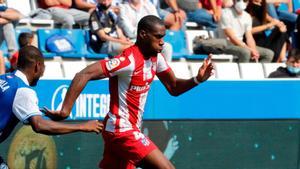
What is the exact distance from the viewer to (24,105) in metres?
7.27

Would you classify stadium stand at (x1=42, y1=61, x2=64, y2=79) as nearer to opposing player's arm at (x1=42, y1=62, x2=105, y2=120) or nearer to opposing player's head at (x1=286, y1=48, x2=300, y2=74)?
opposing player's head at (x1=286, y1=48, x2=300, y2=74)

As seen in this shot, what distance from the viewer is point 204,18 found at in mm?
14328

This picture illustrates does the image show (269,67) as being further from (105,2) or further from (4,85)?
(4,85)

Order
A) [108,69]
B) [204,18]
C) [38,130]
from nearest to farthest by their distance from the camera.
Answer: [38,130], [108,69], [204,18]

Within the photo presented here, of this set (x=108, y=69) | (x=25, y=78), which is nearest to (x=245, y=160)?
(x=108, y=69)

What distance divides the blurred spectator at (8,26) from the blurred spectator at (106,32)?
1.08 meters

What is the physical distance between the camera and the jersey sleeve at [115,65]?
835cm

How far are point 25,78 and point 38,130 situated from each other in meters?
0.48

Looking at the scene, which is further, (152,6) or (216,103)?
(152,6)

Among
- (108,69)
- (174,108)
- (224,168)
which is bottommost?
(224,168)

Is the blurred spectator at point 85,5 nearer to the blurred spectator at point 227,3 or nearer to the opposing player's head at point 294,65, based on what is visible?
the blurred spectator at point 227,3

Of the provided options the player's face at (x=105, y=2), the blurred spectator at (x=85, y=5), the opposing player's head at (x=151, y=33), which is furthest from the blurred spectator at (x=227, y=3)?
the opposing player's head at (x=151, y=33)

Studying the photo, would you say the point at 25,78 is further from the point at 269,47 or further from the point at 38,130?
the point at 269,47

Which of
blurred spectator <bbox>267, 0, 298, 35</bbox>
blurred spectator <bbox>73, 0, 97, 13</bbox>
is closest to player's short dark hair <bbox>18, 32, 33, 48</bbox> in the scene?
blurred spectator <bbox>73, 0, 97, 13</bbox>
